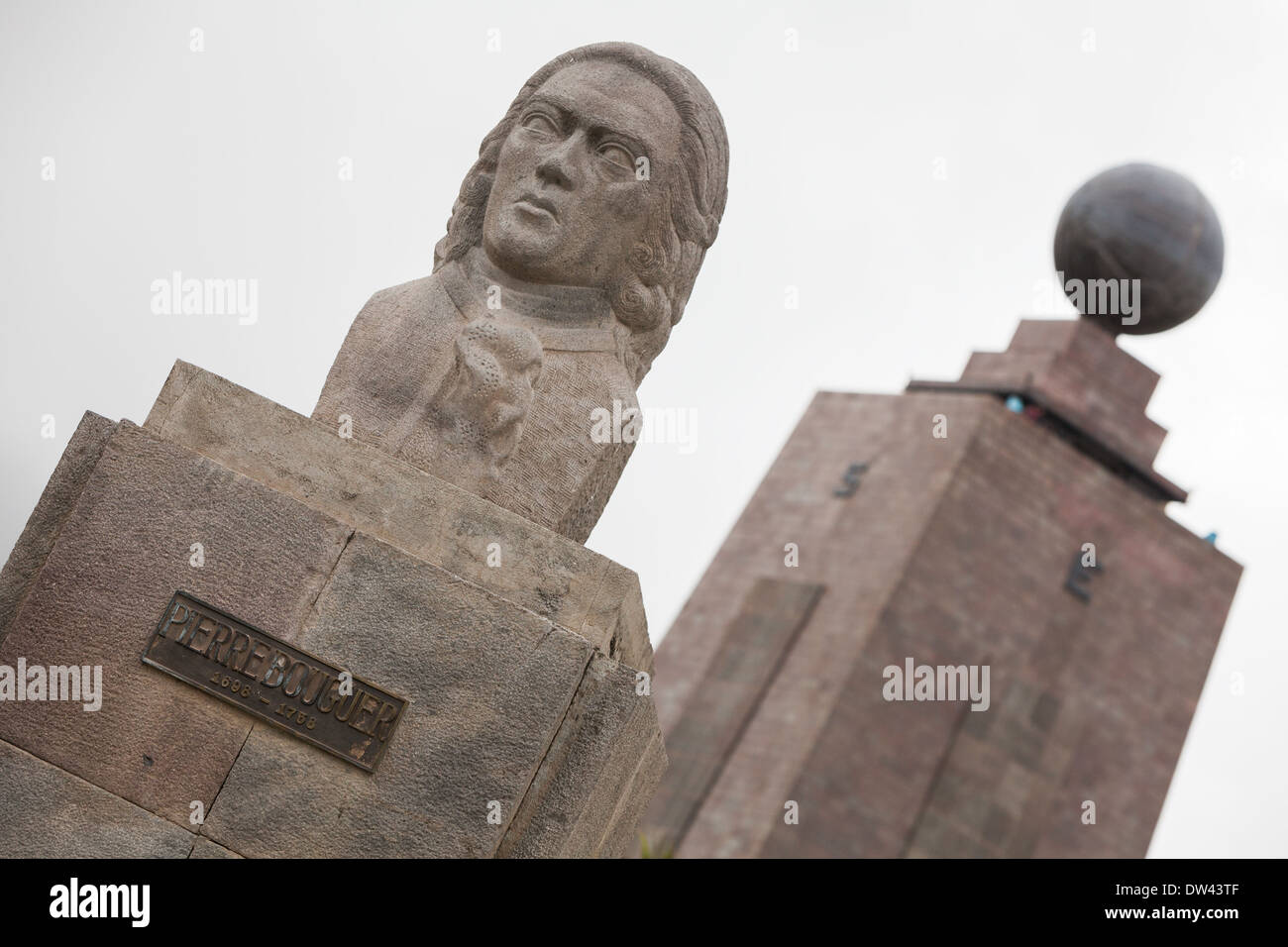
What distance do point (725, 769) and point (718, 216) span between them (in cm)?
1181

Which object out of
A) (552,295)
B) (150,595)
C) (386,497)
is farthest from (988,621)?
(150,595)

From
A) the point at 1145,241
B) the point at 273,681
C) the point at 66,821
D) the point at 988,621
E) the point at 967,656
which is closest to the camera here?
the point at 66,821

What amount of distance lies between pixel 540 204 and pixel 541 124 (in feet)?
1.09

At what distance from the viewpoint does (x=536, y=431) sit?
598 centimetres

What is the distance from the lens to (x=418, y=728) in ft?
16.8

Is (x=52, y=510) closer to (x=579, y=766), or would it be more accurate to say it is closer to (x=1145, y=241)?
(x=579, y=766)

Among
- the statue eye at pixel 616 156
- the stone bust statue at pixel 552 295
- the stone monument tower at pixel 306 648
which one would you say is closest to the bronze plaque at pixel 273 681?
the stone monument tower at pixel 306 648

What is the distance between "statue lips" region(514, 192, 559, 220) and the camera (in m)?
6.16

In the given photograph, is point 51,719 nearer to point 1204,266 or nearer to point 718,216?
point 718,216

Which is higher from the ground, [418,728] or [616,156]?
[616,156]

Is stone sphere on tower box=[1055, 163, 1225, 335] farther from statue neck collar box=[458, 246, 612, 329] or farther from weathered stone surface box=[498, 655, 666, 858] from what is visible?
weathered stone surface box=[498, 655, 666, 858]

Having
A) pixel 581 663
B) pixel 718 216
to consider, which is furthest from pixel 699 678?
pixel 581 663

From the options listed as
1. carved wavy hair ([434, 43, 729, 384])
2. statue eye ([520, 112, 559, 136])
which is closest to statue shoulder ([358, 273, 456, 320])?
carved wavy hair ([434, 43, 729, 384])

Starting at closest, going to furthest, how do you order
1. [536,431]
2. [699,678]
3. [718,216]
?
[536,431] → [718,216] → [699,678]
